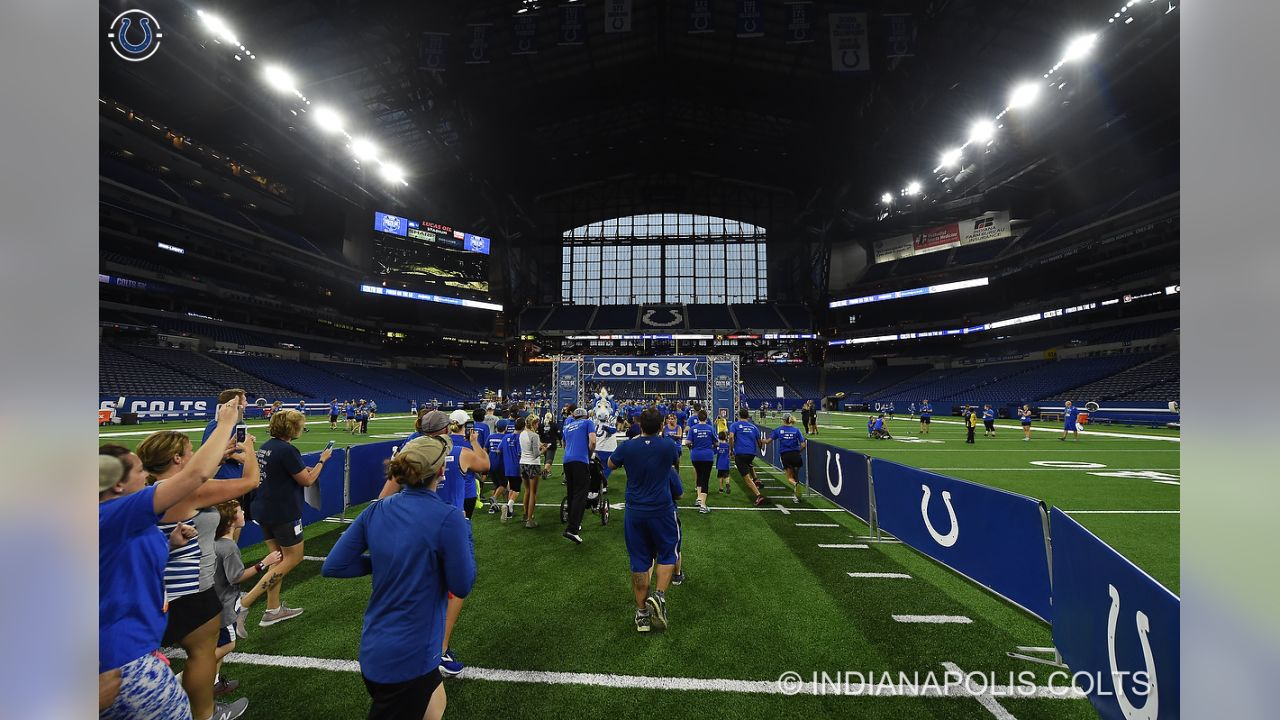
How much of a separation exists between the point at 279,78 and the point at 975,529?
1300 inches

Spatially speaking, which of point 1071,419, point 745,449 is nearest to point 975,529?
point 745,449

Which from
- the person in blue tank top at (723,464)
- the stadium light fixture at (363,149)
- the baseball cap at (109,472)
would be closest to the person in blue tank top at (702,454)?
the person in blue tank top at (723,464)

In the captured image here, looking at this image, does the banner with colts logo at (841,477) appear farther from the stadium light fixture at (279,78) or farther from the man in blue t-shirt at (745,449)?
the stadium light fixture at (279,78)

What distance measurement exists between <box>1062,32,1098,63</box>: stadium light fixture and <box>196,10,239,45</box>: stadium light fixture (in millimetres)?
40465

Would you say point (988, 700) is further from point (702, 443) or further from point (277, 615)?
point (277, 615)

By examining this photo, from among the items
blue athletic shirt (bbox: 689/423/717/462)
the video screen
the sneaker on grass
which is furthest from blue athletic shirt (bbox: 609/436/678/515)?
the video screen

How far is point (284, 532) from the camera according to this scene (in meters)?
4.48

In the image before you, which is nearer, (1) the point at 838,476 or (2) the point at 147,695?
(2) the point at 147,695

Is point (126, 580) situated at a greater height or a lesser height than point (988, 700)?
greater

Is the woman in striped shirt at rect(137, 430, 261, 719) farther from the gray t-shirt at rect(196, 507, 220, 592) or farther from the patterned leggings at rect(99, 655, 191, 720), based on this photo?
the patterned leggings at rect(99, 655, 191, 720)

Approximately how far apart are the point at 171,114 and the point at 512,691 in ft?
125

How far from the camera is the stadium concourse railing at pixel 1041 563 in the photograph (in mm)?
2533

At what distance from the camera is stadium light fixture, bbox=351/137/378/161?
100 feet
